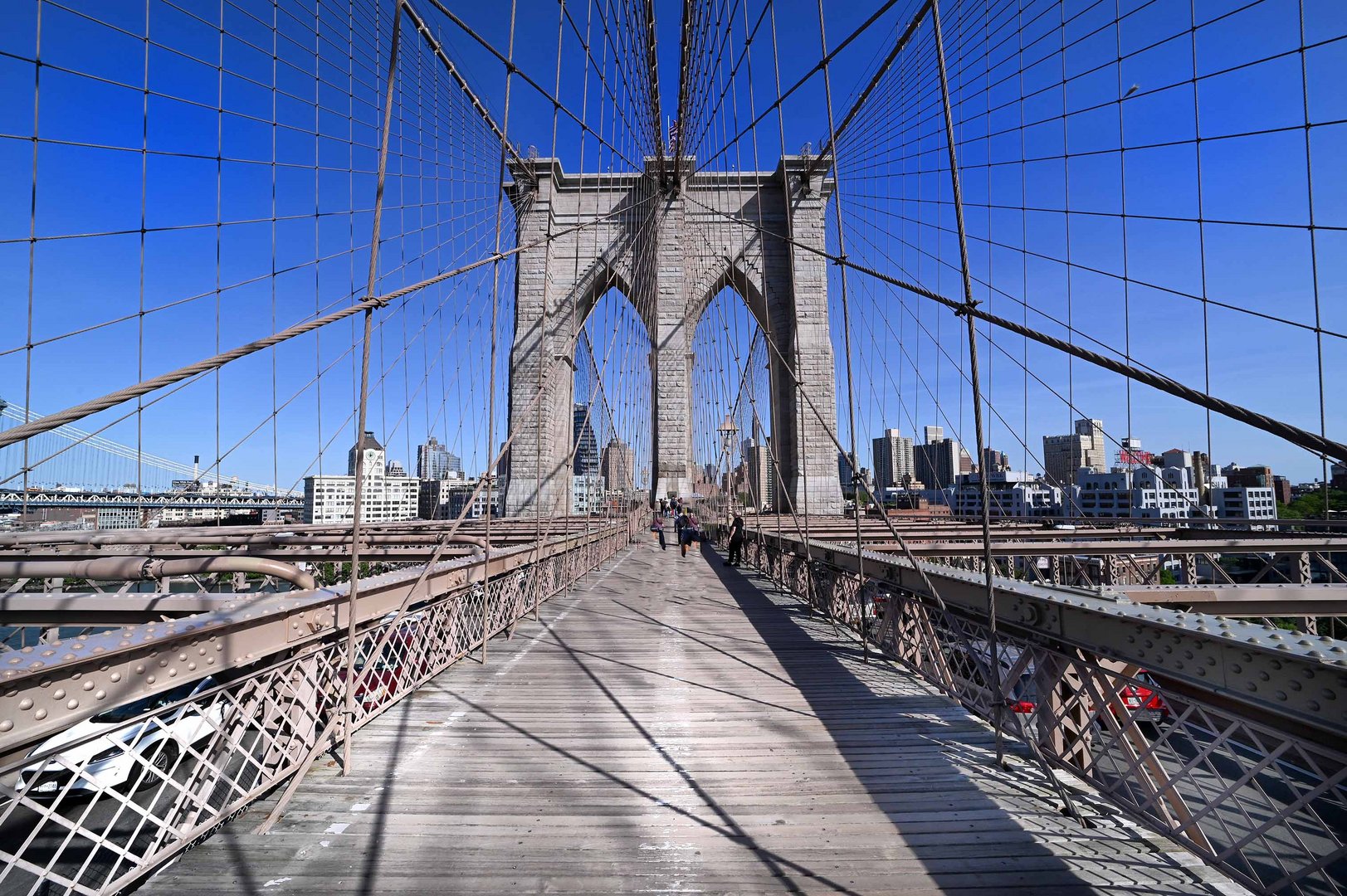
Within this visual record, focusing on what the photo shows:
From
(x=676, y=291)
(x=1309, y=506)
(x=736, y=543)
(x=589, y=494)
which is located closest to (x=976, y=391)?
(x=736, y=543)

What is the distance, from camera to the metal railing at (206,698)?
1.69 meters

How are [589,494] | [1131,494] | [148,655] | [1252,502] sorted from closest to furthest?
[148,655], [589,494], [1252,502], [1131,494]

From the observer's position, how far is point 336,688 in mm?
3064

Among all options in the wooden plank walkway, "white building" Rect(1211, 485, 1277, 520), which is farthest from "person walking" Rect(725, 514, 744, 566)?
"white building" Rect(1211, 485, 1277, 520)

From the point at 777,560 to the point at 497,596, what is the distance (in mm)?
5518

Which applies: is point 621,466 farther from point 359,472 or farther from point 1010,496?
point 1010,496

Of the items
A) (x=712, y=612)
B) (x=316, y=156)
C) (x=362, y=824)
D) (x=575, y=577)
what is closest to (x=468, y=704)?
(x=362, y=824)

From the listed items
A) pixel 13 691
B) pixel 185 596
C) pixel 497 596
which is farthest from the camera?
pixel 497 596

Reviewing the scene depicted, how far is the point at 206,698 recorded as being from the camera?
234cm

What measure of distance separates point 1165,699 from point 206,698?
352 cm

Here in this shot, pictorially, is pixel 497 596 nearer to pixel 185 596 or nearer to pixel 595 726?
pixel 595 726

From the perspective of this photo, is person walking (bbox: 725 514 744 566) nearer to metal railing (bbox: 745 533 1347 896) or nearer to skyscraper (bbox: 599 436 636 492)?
skyscraper (bbox: 599 436 636 492)

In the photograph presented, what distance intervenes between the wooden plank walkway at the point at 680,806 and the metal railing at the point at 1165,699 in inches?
8.1

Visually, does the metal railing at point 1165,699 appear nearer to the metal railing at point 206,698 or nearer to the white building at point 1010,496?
the metal railing at point 206,698
